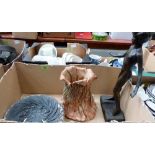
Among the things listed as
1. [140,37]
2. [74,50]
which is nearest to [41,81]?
[74,50]

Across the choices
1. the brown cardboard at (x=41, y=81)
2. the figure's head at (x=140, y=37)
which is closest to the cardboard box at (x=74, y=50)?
the brown cardboard at (x=41, y=81)

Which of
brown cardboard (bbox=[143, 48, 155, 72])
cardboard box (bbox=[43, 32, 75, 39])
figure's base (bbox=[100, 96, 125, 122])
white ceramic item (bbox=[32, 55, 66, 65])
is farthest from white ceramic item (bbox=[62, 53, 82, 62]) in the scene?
cardboard box (bbox=[43, 32, 75, 39])

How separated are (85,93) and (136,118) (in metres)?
0.30

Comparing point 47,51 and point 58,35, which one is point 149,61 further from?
point 58,35

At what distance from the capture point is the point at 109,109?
1.37 m

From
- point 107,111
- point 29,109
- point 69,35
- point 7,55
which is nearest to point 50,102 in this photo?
point 29,109

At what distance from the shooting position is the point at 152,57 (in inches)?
60.7

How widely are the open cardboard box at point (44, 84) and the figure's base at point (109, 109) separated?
34 millimetres

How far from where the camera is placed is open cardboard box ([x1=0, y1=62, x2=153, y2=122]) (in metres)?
1.29

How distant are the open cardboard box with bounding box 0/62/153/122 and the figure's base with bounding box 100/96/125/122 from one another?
0.03 m

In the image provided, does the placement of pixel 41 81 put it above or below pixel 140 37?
below

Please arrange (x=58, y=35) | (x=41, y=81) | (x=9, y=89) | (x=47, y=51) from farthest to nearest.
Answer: (x=58, y=35) < (x=47, y=51) < (x=41, y=81) < (x=9, y=89)

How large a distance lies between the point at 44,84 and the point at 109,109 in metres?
0.45
